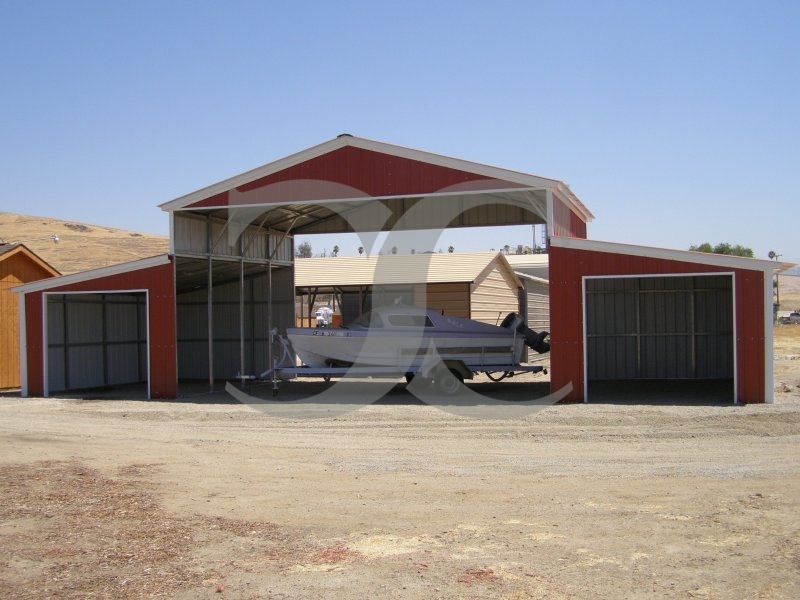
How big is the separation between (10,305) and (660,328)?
55.0ft

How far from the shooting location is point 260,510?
7.70 metres

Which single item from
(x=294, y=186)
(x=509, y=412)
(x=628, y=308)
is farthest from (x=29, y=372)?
(x=628, y=308)

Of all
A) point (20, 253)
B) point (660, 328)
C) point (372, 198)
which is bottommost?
point (660, 328)

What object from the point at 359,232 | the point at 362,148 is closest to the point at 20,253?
the point at 359,232

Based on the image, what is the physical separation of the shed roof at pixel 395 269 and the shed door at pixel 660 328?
5397mm

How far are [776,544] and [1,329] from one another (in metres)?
19.0

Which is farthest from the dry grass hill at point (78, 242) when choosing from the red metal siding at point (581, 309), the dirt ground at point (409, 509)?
the dirt ground at point (409, 509)

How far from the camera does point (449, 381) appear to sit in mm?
17688

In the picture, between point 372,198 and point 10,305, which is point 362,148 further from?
point 10,305

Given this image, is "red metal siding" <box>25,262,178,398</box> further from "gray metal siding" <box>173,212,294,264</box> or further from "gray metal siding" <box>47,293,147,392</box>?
"gray metal siding" <box>47,293,147,392</box>

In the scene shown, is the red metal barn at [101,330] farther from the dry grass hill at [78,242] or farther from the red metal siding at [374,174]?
the dry grass hill at [78,242]

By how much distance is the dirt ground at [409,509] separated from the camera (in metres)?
5.66

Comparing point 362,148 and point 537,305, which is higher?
point 362,148

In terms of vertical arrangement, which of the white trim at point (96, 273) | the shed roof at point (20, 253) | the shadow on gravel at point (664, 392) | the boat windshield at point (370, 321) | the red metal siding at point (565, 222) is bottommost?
the shadow on gravel at point (664, 392)
